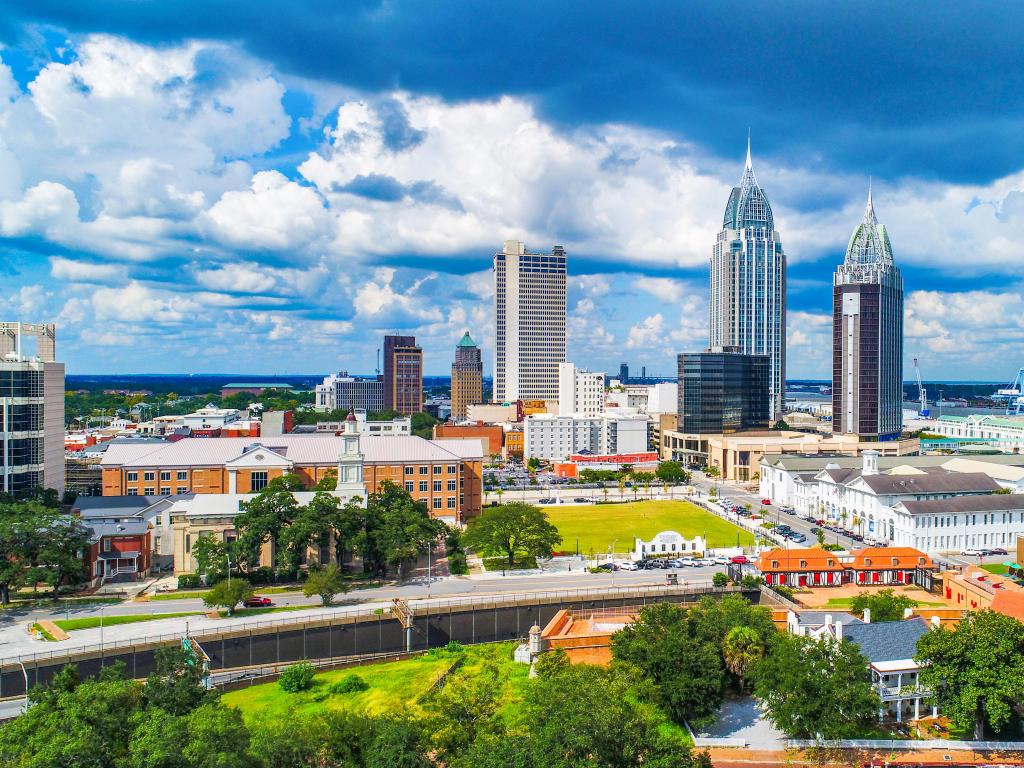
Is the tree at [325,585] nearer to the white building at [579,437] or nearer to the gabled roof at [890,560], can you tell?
the gabled roof at [890,560]

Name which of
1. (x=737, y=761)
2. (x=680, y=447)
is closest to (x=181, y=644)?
(x=737, y=761)

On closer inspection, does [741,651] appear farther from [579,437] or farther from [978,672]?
[579,437]

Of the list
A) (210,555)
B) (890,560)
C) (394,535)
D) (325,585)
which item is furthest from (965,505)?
(210,555)

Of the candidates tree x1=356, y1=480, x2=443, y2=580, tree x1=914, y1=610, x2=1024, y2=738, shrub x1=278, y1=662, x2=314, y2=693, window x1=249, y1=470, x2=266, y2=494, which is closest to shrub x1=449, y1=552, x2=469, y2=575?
tree x1=356, y1=480, x2=443, y2=580

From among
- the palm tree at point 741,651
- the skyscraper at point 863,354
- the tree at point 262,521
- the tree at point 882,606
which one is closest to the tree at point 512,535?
the tree at point 262,521

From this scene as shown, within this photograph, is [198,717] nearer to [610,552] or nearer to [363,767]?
[363,767]

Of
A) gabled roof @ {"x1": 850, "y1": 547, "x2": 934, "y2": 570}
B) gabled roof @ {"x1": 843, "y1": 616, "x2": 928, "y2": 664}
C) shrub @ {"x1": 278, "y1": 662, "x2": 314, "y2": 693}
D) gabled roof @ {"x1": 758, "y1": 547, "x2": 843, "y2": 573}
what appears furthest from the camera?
gabled roof @ {"x1": 850, "y1": 547, "x2": 934, "y2": 570}

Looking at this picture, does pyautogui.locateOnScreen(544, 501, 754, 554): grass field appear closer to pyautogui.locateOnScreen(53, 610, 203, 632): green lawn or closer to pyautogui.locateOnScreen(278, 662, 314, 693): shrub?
pyautogui.locateOnScreen(278, 662, 314, 693): shrub
